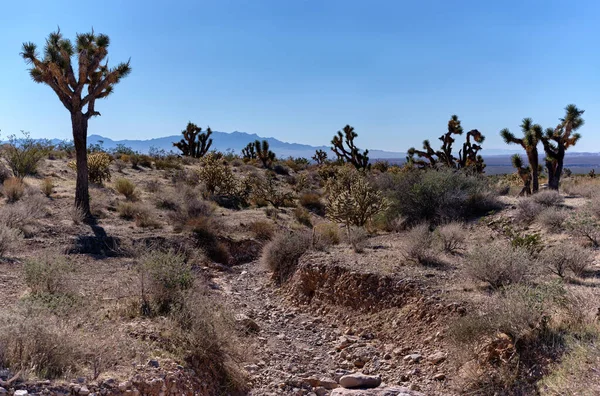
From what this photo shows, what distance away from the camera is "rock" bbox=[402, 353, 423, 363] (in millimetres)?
7223

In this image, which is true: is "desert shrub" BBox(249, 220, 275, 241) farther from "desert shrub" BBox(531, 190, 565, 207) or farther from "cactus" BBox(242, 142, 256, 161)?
"cactus" BBox(242, 142, 256, 161)

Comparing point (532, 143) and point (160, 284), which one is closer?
point (160, 284)

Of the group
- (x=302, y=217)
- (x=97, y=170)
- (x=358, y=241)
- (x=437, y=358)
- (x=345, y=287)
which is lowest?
(x=437, y=358)

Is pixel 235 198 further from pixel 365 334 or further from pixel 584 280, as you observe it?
pixel 584 280

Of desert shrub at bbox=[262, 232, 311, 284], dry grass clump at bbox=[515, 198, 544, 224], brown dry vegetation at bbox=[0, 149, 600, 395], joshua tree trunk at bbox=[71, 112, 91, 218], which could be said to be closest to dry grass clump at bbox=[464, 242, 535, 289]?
brown dry vegetation at bbox=[0, 149, 600, 395]

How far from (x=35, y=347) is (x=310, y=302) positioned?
656 centimetres

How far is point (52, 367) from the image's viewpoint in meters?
5.03

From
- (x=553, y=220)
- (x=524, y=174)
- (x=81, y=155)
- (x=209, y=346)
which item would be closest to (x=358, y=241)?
(x=553, y=220)

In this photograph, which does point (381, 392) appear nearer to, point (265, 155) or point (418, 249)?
point (418, 249)

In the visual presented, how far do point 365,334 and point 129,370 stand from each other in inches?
176

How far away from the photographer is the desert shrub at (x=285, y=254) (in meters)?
12.7

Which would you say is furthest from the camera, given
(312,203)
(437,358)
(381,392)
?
(312,203)

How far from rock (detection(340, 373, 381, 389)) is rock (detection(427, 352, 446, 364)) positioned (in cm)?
83

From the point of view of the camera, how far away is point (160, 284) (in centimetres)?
799
